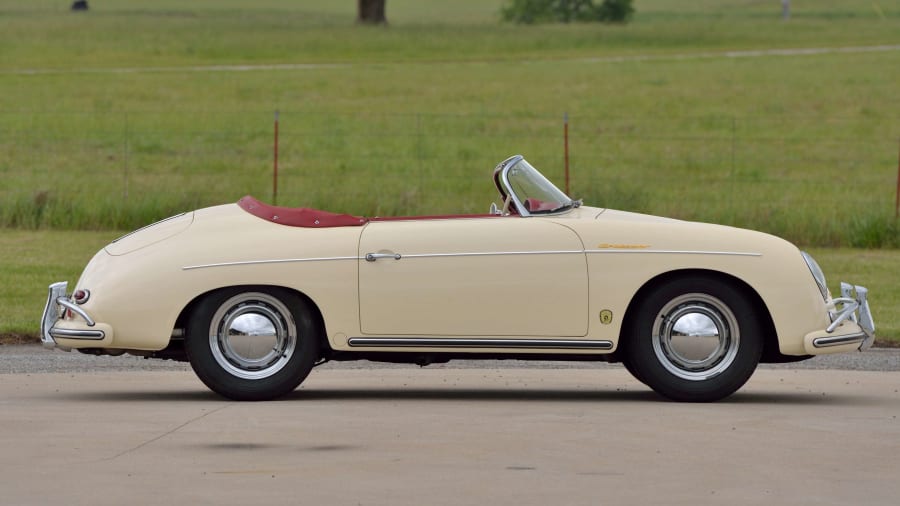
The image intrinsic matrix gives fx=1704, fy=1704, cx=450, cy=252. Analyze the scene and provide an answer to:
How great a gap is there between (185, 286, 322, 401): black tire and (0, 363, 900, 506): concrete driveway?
0.43ft

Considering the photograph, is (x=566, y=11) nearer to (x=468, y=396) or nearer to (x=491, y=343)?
(x=468, y=396)

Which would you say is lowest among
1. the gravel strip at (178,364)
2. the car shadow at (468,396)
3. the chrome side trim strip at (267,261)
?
the gravel strip at (178,364)

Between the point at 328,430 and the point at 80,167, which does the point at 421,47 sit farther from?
the point at 328,430

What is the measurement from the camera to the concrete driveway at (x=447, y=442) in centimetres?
657

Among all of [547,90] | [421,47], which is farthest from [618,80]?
[421,47]

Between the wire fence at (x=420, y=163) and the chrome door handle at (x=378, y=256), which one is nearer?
the chrome door handle at (x=378, y=256)

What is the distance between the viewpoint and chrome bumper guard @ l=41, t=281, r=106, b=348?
29.2ft

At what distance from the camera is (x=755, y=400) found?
9195 mm

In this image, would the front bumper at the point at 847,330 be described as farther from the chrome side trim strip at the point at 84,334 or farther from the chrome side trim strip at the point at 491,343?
the chrome side trim strip at the point at 84,334

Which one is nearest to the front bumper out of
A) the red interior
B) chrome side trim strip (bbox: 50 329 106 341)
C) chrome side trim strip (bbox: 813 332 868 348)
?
chrome side trim strip (bbox: 813 332 868 348)

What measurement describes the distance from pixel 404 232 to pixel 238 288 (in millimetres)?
921

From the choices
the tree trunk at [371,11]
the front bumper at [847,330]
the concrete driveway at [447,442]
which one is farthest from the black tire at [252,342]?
the tree trunk at [371,11]

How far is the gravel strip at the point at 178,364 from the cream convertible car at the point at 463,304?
64.3 inches

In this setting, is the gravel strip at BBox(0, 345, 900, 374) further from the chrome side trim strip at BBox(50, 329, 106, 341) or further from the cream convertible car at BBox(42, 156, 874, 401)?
the cream convertible car at BBox(42, 156, 874, 401)
